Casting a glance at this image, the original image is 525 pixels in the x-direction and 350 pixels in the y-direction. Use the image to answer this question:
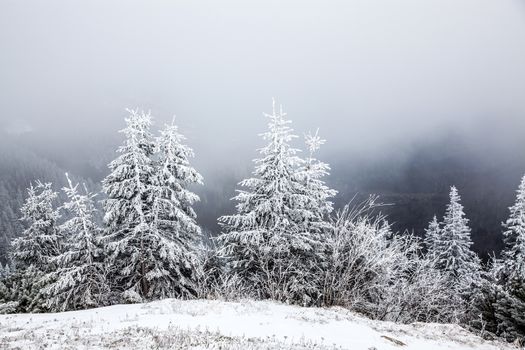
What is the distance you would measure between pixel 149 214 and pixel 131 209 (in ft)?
3.51

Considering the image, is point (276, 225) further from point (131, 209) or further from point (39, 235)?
point (39, 235)

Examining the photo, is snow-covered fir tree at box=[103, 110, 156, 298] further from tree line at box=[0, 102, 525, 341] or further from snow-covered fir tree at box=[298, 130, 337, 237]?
snow-covered fir tree at box=[298, 130, 337, 237]

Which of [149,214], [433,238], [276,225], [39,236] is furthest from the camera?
[433,238]

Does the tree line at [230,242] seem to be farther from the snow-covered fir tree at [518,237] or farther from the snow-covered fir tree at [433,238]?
the snow-covered fir tree at [433,238]

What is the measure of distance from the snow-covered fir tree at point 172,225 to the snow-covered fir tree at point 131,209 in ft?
1.39

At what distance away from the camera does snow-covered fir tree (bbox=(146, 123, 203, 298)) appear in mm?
19125

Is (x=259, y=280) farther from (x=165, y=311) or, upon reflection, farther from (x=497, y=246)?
(x=497, y=246)

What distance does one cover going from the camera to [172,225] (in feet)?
66.3

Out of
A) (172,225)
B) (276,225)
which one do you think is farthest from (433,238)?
(172,225)

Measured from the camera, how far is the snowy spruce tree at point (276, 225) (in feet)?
63.0

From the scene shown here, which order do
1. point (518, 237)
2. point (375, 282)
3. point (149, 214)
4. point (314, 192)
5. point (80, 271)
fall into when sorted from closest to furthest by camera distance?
point (375, 282) < point (149, 214) < point (80, 271) < point (314, 192) < point (518, 237)

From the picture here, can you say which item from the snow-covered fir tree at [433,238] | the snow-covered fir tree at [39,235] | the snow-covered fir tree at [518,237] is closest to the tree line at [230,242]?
the snow-covered fir tree at [39,235]

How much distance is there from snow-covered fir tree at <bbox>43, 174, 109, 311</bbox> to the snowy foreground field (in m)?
6.96

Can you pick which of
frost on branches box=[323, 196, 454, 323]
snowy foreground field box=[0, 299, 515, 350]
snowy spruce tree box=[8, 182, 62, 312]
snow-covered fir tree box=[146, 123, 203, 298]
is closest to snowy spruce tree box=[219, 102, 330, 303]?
frost on branches box=[323, 196, 454, 323]
